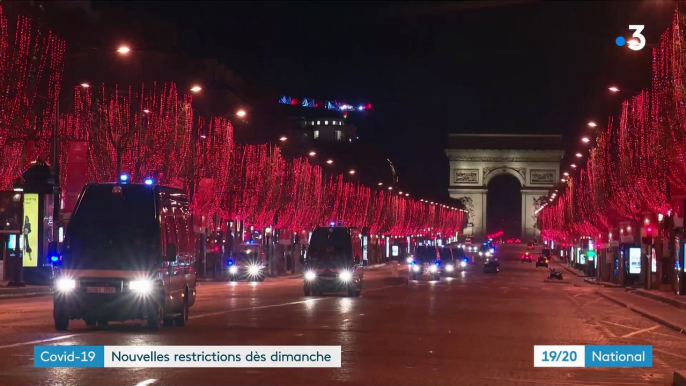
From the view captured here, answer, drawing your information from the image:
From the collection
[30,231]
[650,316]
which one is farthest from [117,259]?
[30,231]

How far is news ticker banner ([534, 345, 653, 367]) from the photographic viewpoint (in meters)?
19.0

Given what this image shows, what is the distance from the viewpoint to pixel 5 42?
151 ft

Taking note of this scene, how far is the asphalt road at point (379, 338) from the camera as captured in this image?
16.3 meters

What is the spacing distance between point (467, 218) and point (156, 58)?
126 metres

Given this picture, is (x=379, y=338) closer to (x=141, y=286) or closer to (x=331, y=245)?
(x=141, y=286)

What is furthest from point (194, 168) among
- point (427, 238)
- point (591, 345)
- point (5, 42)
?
point (427, 238)

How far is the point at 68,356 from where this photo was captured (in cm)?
1772

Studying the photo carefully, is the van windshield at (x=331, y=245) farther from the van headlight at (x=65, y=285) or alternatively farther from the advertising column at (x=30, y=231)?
the van headlight at (x=65, y=285)

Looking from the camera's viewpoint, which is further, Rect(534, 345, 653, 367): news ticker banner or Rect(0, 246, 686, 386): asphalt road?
Rect(534, 345, 653, 367): news ticker banner

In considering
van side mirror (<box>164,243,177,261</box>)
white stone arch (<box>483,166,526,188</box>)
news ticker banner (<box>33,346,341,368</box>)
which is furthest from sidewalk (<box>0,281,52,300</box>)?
white stone arch (<box>483,166,526,188</box>)

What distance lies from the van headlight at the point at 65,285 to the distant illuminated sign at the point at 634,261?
4355cm

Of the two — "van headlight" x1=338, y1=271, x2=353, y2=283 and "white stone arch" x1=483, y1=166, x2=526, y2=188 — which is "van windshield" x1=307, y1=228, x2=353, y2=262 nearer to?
"van headlight" x1=338, y1=271, x2=353, y2=283

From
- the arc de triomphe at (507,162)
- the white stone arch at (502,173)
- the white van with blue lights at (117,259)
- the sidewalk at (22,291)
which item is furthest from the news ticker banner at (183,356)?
the white stone arch at (502,173)

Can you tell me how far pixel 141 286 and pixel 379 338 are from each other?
4570mm
